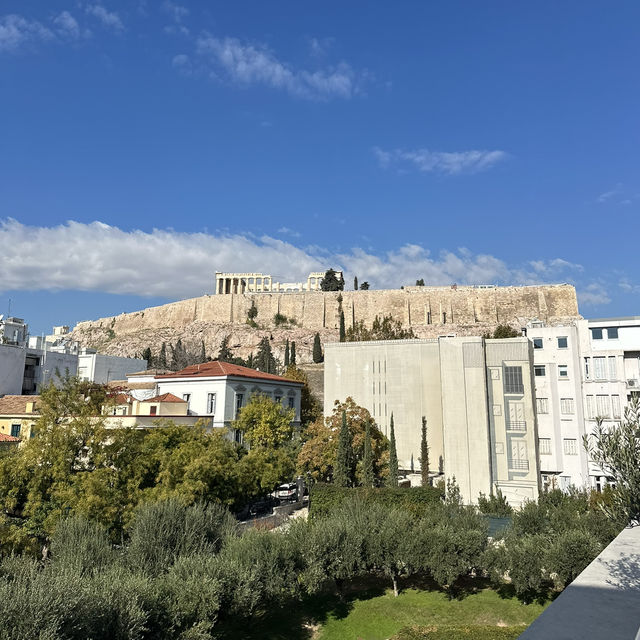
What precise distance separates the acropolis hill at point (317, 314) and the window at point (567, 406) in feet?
202

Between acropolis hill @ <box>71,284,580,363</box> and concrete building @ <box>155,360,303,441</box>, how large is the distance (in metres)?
52.5

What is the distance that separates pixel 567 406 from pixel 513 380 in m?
3.78

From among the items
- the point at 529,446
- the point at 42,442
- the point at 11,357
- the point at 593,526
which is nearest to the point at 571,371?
the point at 529,446

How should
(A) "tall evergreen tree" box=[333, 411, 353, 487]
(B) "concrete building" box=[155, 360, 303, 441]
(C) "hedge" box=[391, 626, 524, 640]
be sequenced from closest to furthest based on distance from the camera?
(C) "hedge" box=[391, 626, 524, 640], (A) "tall evergreen tree" box=[333, 411, 353, 487], (B) "concrete building" box=[155, 360, 303, 441]

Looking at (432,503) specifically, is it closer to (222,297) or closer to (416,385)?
(416,385)

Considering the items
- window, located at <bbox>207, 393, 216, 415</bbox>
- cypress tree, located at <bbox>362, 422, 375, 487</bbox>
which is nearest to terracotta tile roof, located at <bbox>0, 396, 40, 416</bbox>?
window, located at <bbox>207, 393, 216, 415</bbox>

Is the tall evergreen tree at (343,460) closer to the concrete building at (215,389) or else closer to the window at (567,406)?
the concrete building at (215,389)

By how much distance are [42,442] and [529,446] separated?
2938 centimetres

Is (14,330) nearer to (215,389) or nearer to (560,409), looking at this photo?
(215,389)

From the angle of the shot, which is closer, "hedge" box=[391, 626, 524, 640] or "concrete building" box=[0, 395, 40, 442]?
"hedge" box=[391, 626, 524, 640]

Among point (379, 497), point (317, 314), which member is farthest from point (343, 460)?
point (317, 314)

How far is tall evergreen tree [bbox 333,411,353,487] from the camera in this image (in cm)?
3156

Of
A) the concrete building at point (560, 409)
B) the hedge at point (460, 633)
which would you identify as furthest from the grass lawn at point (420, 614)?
the concrete building at point (560, 409)

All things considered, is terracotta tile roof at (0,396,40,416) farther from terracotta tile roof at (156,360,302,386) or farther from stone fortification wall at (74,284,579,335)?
stone fortification wall at (74,284,579,335)
